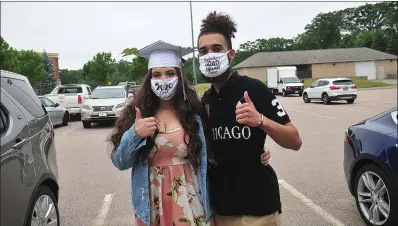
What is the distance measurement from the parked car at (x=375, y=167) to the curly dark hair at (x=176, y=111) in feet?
7.36

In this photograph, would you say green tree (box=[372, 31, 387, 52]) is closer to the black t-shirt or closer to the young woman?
the black t-shirt

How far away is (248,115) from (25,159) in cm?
212

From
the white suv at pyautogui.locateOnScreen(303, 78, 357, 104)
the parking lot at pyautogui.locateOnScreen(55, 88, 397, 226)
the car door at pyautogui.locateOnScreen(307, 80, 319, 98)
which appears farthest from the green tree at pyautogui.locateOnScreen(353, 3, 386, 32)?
the parking lot at pyautogui.locateOnScreen(55, 88, 397, 226)

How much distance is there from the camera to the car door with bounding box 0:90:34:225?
2.78 metres

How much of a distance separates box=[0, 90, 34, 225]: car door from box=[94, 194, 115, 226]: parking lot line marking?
167 centimetres

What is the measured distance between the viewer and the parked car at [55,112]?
1468cm

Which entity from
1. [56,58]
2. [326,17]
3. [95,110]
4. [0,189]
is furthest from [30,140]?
[326,17]

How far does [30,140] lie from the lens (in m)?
3.46

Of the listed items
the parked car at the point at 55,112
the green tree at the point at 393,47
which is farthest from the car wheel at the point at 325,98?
the green tree at the point at 393,47

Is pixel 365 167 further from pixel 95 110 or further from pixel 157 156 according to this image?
pixel 95 110

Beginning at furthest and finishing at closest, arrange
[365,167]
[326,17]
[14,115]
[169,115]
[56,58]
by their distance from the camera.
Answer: [326,17] < [56,58] < [365,167] < [14,115] < [169,115]

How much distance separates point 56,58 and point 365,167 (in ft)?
345

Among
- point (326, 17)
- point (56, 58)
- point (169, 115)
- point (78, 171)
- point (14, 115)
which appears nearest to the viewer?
point (169, 115)

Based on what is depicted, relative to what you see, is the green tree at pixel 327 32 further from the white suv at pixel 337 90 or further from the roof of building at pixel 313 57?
the white suv at pixel 337 90
